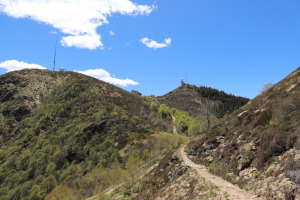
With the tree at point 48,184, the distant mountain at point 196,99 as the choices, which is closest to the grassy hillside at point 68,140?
the tree at point 48,184

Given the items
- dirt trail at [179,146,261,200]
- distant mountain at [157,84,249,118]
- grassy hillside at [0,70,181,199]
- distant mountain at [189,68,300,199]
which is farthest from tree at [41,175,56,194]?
distant mountain at [157,84,249,118]

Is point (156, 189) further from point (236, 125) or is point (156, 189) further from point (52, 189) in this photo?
point (52, 189)

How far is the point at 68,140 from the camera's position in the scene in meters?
70.6

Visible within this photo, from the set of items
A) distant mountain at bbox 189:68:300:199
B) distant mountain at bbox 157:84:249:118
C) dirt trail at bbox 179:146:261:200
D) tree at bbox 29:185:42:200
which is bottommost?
tree at bbox 29:185:42:200

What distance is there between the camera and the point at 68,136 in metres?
74.8

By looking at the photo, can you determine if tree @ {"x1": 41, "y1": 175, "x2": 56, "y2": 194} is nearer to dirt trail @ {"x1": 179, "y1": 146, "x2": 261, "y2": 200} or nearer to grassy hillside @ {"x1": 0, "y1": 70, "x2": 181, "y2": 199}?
grassy hillside @ {"x1": 0, "y1": 70, "x2": 181, "y2": 199}

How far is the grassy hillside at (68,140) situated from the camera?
5053 centimetres

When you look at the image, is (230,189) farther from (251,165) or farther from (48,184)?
(48,184)

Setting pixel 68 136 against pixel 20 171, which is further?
pixel 68 136

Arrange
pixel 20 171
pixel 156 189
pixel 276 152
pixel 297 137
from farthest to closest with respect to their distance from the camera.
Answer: pixel 20 171 → pixel 156 189 → pixel 276 152 → pixel 297 137

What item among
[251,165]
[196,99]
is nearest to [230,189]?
[251,165]

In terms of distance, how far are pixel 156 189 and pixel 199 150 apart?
7.91 metres

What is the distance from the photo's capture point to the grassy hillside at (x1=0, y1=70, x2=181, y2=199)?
166 ft

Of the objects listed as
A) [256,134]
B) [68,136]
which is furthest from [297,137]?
[68,136]
